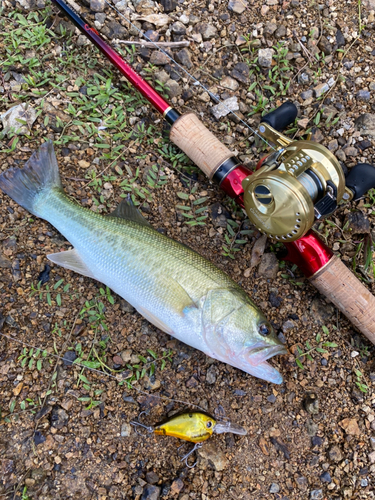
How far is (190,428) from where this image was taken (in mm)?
2566

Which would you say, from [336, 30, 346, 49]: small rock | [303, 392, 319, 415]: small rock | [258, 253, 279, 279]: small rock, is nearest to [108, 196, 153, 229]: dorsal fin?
[258, 253, 279, 279]: small rock

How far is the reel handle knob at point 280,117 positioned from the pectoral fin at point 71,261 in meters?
1.57

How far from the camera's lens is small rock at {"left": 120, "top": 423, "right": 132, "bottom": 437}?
104 inches

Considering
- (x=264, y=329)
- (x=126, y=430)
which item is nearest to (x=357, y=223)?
(x=264, y=329)

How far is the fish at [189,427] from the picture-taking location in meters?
2.56

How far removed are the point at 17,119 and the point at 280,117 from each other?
1.93 m

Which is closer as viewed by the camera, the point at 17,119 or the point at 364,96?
the point at 17,119

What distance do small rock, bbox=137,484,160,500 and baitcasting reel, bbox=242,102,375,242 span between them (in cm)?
178

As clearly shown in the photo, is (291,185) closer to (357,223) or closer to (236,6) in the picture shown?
(357,223)

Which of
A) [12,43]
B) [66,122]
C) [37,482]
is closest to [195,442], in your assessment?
[37,482]

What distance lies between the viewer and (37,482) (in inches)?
98.6

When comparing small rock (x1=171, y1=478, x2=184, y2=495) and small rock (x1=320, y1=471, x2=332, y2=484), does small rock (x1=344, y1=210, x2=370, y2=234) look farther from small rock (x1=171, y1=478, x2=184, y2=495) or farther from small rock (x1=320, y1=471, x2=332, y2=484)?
small rock (x1=171, y1=478, x2=184, y2=495)

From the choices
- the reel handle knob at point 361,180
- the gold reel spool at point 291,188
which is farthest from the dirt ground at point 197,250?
the gold reel spool at point 291,188

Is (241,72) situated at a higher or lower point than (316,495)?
higher
